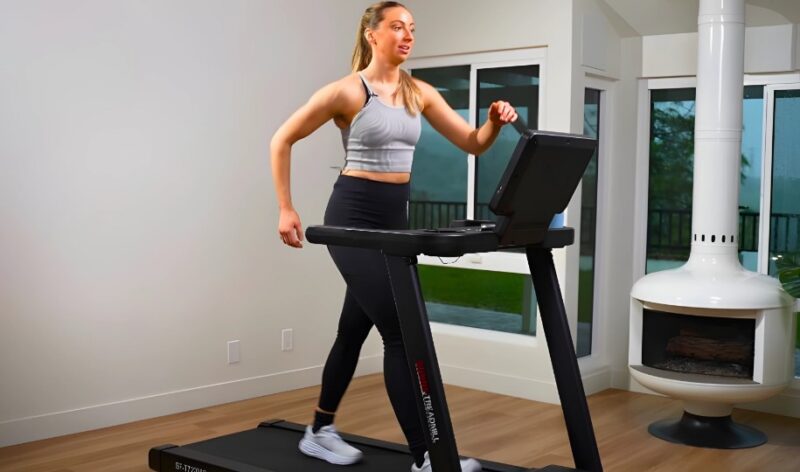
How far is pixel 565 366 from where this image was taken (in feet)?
9.29

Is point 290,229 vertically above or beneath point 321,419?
above

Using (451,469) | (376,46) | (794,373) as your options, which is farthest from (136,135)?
(794,373)

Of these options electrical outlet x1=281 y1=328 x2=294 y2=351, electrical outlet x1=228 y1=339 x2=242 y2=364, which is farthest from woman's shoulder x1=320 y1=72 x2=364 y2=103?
electrical outlet x1=281 y1=328 x2=294 y2=351

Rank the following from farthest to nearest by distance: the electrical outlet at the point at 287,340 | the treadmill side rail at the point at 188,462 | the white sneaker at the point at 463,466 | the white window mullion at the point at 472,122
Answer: the white window mullion at the point at 472,122, the electrical outlet at the point at 287,340, the treadmill side rail at the point at 188,462, the white sneaker at the point at 463,466

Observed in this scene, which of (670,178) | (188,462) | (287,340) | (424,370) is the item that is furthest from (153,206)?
(670,178)

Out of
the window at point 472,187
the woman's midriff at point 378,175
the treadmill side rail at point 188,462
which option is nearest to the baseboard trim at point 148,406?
the window at point 472,187

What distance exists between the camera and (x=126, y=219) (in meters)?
4.34

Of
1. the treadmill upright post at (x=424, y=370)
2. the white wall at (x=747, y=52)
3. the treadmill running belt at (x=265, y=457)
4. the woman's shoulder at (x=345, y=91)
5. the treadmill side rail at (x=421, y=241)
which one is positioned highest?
the white wall at (x=747, y=52)

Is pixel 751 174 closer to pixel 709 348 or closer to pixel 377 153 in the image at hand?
pixel 709 348

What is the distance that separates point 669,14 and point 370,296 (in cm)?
295

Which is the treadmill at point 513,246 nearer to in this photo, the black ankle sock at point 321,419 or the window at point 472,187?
the black ankle sock at point 321,419

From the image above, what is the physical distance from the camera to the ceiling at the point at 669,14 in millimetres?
4578

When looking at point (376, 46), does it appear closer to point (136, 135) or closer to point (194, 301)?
point (136, 135)

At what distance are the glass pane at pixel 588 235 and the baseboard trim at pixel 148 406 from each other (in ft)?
4.47
